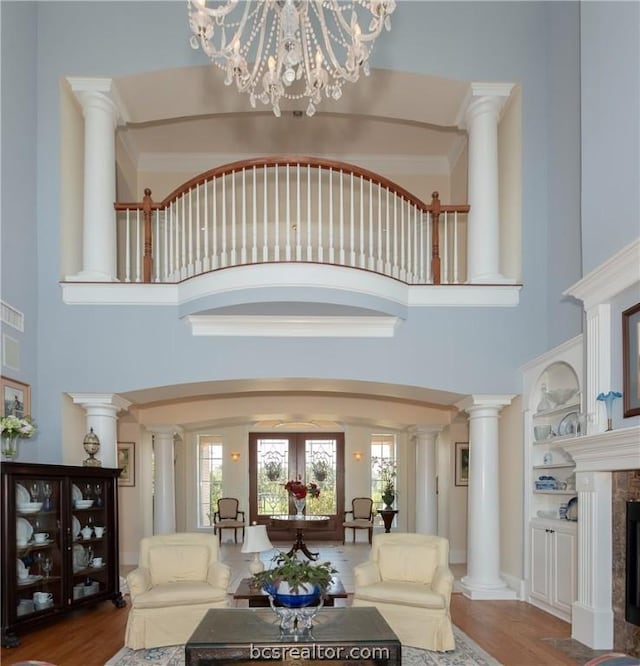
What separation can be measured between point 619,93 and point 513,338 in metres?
3.21

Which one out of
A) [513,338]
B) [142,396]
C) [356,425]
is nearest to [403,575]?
[513,338]

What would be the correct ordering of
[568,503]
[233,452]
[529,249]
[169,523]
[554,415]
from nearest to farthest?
1. [568,503]
2. [554,415]
3. [529,249]
4. [169,523]
5. [233,452]

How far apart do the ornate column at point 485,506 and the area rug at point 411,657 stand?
2.16 meters

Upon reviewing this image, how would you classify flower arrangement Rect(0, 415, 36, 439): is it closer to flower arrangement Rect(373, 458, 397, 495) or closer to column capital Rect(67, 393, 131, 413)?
column capital Rect(67, 393, 131, 413)

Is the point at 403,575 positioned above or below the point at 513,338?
below

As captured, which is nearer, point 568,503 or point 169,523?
point 568,503

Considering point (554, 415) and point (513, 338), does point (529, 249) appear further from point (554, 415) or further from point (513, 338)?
point (554, 415)

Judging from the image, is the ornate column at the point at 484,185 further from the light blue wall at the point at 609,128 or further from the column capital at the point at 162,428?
the column capital at the point at 162,428

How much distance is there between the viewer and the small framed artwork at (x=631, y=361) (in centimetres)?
546

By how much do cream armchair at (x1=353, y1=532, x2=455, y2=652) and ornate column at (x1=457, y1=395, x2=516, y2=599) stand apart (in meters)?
1.79

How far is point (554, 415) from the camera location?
8008 millimetres

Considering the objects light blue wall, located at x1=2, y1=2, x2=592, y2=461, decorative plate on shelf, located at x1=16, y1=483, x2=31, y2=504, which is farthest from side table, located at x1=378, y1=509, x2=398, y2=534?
decorative plate on shelf, located at x1=16, y1=483, x2=31, y2=504

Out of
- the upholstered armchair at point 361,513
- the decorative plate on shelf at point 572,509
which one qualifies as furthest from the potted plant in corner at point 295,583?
the upholstered armchair at point 361,513

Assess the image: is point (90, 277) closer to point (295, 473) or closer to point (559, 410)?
point (559, 410)
